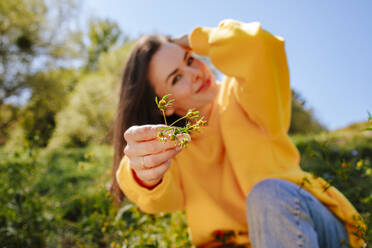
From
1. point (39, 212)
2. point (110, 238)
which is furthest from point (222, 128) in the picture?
point (39, 212)

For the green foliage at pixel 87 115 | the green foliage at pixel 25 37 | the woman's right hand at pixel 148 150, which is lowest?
the woman's right hand at pixel 148 150

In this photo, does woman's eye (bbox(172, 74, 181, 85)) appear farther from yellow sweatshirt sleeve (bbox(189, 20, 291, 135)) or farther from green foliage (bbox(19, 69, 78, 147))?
green foliage (bbox(19, 69, 78, 147))

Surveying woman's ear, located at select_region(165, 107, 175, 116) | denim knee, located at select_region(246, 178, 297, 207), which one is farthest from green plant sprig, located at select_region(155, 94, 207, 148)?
denim knee, located at select_region(246, 178, 297, 207)

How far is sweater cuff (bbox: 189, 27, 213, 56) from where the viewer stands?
1.60 meters

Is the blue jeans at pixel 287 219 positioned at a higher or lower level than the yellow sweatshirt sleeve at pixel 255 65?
lower

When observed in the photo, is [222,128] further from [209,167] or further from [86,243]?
[86,243]

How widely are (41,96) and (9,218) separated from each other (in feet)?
47.8

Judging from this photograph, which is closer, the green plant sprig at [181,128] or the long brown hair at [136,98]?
the green plant sprig at [181,128]

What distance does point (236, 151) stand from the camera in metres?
1.55

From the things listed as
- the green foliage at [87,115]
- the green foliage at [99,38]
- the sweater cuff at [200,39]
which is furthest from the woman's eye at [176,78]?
the green foliage at [99,38]

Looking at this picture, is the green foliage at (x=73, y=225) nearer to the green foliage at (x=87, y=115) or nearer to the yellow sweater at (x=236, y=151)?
the yellow sweater at (x=236, y=151)

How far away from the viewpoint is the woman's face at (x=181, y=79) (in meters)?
1.41

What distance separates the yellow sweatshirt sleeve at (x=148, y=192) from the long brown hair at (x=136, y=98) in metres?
0.21

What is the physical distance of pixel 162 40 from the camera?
1.72m
